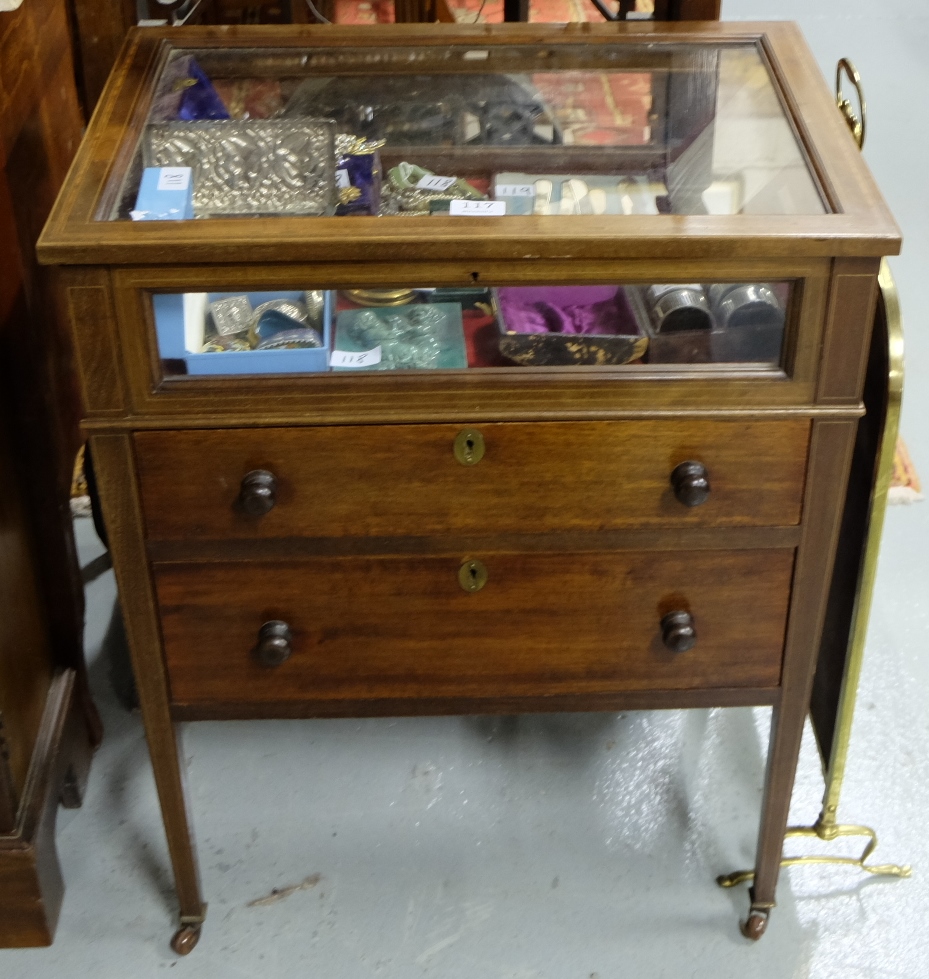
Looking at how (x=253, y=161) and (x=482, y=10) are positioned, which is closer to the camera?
(x=253, y=161)

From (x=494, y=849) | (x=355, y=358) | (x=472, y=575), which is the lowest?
(x=494, y=849)

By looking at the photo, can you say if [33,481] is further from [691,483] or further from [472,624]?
[691,483]

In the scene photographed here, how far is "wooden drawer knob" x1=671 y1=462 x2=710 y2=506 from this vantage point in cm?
121

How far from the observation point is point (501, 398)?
3.91 feet

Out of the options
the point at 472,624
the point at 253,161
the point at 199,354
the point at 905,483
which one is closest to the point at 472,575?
the point at 472,624

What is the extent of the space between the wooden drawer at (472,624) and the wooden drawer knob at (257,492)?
10 cm

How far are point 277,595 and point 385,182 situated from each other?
45 cm

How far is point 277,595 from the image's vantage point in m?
1.32

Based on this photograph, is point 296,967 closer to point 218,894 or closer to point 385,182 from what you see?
point 218,894

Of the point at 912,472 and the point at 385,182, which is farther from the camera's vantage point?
the point at 912,472

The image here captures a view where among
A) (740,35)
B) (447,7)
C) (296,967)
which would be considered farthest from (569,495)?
(447,7)

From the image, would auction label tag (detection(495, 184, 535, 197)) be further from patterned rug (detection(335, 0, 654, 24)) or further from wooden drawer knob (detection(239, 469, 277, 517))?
patterned rug (detection(335, 0, 654, 24))

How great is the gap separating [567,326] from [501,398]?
12 centimetres

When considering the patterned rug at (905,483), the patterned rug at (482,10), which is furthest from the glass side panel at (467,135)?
the patterned rug at (905,483)
